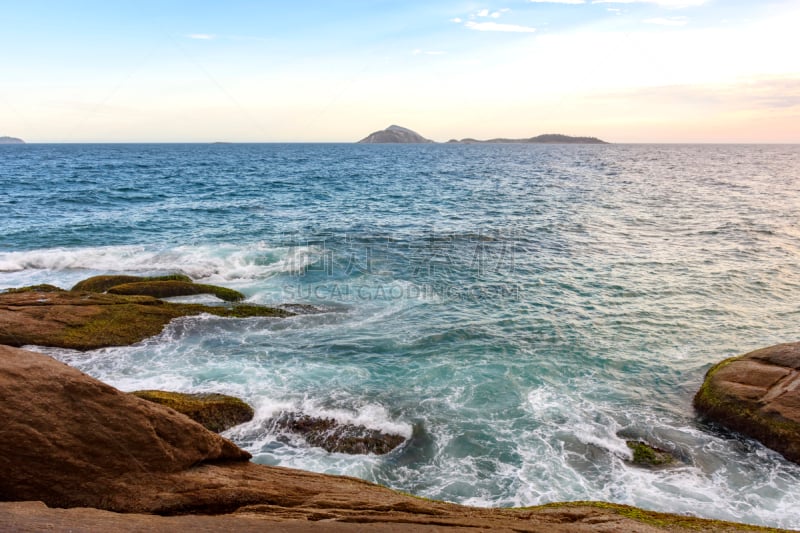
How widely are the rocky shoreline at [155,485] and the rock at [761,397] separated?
5302mm

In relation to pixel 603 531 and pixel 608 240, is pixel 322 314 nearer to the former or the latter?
pixel 603 531

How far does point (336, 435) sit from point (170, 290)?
13.1 meters

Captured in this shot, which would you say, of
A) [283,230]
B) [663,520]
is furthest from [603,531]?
[283,230]

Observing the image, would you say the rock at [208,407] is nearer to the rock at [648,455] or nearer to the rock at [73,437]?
the rock at [73,437]

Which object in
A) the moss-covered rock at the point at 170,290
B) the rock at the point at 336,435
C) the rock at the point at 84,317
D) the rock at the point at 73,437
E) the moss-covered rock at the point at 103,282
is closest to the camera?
the rock at the point at 73,437

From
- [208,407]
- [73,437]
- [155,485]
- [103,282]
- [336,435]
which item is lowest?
[336,435]

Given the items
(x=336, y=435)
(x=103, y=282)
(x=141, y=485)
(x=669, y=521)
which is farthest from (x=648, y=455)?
(x=103, y=282)

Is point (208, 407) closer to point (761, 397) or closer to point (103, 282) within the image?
point (103, 282)

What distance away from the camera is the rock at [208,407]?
11938 mm

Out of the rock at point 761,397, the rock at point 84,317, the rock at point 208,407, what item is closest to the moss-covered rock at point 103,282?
the rock at point 84,317

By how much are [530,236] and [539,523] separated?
98.7 feet

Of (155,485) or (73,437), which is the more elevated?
(73,437)

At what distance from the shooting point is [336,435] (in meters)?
12.5

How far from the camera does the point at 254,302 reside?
22.0 meters
